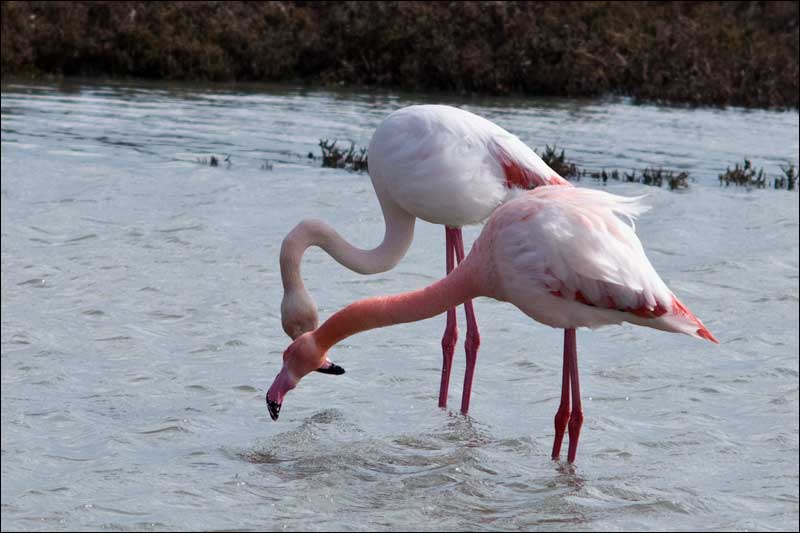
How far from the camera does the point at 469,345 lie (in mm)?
7254

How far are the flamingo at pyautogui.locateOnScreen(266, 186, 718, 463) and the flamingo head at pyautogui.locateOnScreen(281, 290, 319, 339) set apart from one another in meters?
0.38

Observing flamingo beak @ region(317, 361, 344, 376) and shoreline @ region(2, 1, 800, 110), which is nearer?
flamingo beak @ region(317, 361, 344, 376)

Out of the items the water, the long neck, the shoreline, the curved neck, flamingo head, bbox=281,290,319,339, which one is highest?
the shoreline

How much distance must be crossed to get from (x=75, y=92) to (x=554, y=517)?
15.8 meters

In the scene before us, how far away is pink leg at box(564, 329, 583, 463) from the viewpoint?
5.97 meters

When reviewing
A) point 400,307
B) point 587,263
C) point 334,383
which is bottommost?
point 334,383

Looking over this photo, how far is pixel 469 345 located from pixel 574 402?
4.24ft

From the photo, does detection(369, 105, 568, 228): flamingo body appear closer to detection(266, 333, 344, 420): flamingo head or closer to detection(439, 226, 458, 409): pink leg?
detection(439, 226, 458, 409): pink leg

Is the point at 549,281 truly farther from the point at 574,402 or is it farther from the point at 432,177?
the point at 432,177

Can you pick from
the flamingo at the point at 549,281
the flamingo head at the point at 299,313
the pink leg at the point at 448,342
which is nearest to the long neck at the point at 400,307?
the flamingo at the point at 549,281

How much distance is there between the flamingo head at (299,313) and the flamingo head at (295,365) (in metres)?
0.35

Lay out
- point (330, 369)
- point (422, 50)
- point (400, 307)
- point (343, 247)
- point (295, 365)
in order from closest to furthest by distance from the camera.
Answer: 1. point (400, 307)
2. point (295, 365)
3. point (330, 369)
4. point (343, 247)
5. point (422, 50)

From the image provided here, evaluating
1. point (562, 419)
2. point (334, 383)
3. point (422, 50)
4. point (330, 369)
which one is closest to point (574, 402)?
point (562, 419)

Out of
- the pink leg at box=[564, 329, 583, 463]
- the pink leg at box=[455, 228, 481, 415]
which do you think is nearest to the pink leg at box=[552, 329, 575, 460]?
the pink leg at box=[564, 329, 583, 463]
